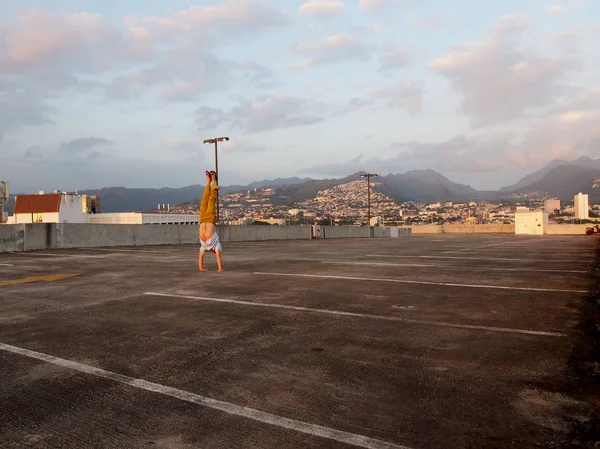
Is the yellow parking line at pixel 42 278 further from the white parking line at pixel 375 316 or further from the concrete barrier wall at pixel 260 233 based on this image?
the concrete barrier wall at pixel 260 233

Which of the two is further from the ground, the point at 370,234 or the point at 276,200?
the point at 276,200

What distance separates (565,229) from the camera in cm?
6294

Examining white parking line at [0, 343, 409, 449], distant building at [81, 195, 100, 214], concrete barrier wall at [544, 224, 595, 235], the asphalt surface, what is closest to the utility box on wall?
concrete barrier wall at [544, 224, 595, 235]

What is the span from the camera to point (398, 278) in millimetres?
9023

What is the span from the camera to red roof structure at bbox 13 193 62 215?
266 feet

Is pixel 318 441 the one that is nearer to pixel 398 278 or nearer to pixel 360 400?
pixel 360 400

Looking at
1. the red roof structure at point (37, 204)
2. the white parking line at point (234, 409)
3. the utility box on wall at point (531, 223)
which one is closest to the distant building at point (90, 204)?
the red roof structure at point (37, 204)

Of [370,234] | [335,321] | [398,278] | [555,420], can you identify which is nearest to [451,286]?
[398,278]

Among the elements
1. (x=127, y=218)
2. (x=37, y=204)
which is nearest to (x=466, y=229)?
(x=127, y=218)

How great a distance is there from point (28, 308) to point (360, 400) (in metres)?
5.44

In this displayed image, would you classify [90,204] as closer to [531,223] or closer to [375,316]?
[531,223]

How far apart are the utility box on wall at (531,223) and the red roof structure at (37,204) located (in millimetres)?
81447

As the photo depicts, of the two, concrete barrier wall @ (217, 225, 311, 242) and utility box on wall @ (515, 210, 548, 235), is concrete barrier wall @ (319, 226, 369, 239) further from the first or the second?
utility box on wall @ (515, 210, 548, 235)

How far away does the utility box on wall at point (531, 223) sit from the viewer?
2480 inches
